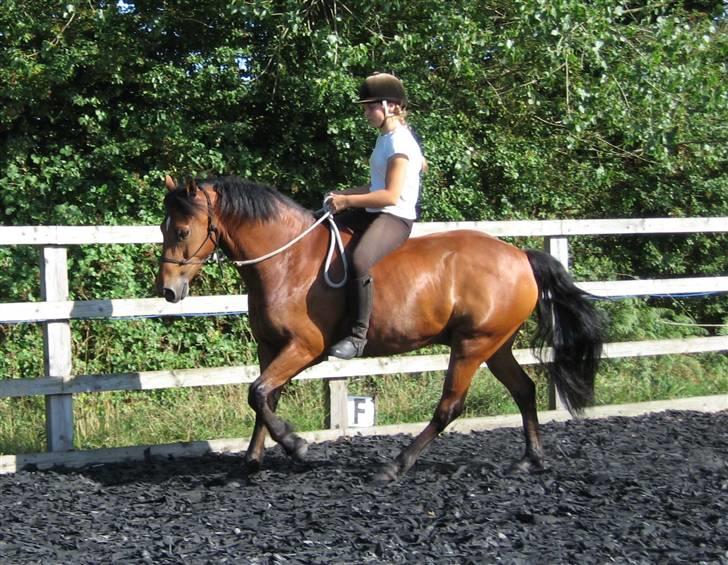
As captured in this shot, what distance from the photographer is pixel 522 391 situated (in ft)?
22.3

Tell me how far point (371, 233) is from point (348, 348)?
0.74 metres

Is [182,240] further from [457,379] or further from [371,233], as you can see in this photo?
[457,379]

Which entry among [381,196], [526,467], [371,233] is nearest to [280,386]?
[371,233]

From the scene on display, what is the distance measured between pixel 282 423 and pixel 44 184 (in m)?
5.50

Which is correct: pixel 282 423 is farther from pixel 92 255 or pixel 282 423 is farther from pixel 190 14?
pixel 190 14

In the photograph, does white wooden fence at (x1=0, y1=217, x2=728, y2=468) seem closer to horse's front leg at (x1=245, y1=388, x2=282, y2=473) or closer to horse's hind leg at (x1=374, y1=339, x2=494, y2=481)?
horse's front leg at (x1=245, y1=388, x2=282, y2=473)

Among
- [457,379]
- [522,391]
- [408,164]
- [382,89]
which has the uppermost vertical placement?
[382,89]

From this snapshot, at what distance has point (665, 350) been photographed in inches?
346

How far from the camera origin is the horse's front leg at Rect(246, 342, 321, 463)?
19.3 feet

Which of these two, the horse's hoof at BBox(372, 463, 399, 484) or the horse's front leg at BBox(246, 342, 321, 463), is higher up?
the horse's front leg at BBox(246, 342, 321, 463)

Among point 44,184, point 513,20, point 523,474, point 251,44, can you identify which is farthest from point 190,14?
point 523,474

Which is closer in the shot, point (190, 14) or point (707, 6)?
point (190, 14)

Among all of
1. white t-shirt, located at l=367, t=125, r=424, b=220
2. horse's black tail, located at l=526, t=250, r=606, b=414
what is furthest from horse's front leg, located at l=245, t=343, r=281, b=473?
horse's black tail, located at l=526, t=250, r=606, b=414

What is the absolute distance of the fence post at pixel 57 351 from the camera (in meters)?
6.76
